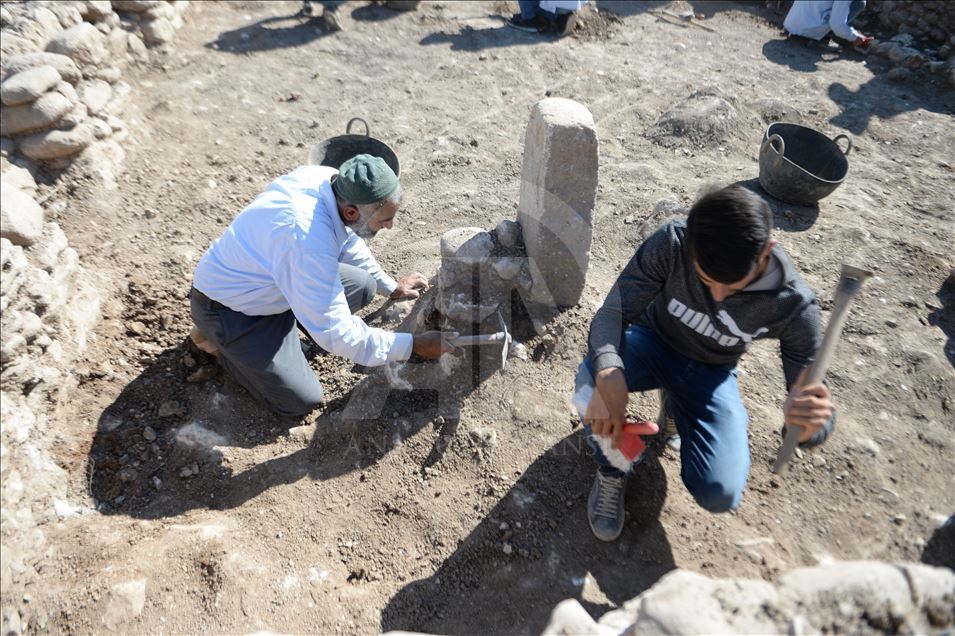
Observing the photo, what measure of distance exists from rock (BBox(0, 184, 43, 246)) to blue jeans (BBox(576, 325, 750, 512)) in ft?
9.69

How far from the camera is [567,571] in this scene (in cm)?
255

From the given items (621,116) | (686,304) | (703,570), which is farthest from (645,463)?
(621,116)

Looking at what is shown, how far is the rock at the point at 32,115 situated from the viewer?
3.85 metres

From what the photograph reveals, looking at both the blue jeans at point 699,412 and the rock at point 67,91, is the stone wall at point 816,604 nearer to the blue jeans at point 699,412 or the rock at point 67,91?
the blue jeans at point 699,412

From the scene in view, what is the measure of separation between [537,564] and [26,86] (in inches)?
168

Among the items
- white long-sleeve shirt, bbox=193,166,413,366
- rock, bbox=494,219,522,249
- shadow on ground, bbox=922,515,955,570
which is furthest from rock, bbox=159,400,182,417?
shadow on ground, bbox=922,515,955,570

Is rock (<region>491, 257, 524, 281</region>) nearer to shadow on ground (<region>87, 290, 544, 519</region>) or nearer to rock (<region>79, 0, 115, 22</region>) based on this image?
shadow on ground (<region>87, 290, 544, 519</region>)

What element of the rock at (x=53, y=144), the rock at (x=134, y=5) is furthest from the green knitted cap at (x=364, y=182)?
the rock at (x=134, y=5)

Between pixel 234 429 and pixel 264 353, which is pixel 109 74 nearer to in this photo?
pixel 264 353

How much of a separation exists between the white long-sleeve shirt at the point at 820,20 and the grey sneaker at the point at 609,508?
671 centimetres

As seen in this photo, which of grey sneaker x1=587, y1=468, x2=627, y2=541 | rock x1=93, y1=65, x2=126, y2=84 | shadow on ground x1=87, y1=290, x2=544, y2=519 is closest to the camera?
grey sneaker x1=587, y1=468, x2=627, y2=541

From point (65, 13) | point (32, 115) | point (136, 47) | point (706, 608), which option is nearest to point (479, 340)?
point (706, 608)

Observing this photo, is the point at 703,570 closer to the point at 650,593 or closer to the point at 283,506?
the point at 650,593

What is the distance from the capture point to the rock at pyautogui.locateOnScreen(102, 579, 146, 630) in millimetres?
2254
